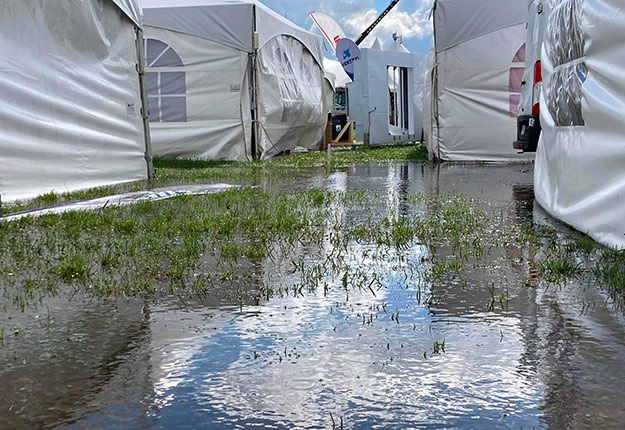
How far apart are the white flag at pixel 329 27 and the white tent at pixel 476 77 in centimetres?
3381

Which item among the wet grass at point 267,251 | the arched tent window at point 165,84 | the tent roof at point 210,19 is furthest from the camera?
the arched tent window at point 165,84

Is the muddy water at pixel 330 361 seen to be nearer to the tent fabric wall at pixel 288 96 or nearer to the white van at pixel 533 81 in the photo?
the white van at pixel 533 81

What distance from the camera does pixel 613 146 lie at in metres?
5.71

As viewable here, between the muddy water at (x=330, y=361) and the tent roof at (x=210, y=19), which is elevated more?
the tent roof at (x=210, y=19)

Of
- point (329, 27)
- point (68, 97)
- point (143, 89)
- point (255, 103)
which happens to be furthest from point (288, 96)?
point (329, 27)

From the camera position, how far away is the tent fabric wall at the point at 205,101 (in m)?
17.3

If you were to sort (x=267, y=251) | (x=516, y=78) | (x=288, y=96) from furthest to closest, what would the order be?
(x=288, y=96), (x=516, y=78), (x=267, y=251)

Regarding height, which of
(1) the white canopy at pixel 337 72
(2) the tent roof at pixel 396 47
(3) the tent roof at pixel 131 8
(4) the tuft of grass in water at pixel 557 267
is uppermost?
(2) the tent roof at pixel 396 47

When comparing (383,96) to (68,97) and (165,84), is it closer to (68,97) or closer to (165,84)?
(165,84)

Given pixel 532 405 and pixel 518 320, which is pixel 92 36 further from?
pixel 532 405

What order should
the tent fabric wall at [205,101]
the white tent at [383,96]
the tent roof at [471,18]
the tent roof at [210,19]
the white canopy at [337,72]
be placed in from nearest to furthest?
1. the tent roof at [471,18]
2. the tent roof at [210,19]
3. the tent fabric wall at [205,101]
4. the white tent at [383,96]
5. the white canopy at [337,72]

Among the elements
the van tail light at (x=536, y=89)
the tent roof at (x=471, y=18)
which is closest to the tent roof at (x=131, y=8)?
the van tail light at (x=536, y=89)

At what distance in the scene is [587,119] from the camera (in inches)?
250

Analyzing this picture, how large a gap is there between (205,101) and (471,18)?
6222 millimetres
